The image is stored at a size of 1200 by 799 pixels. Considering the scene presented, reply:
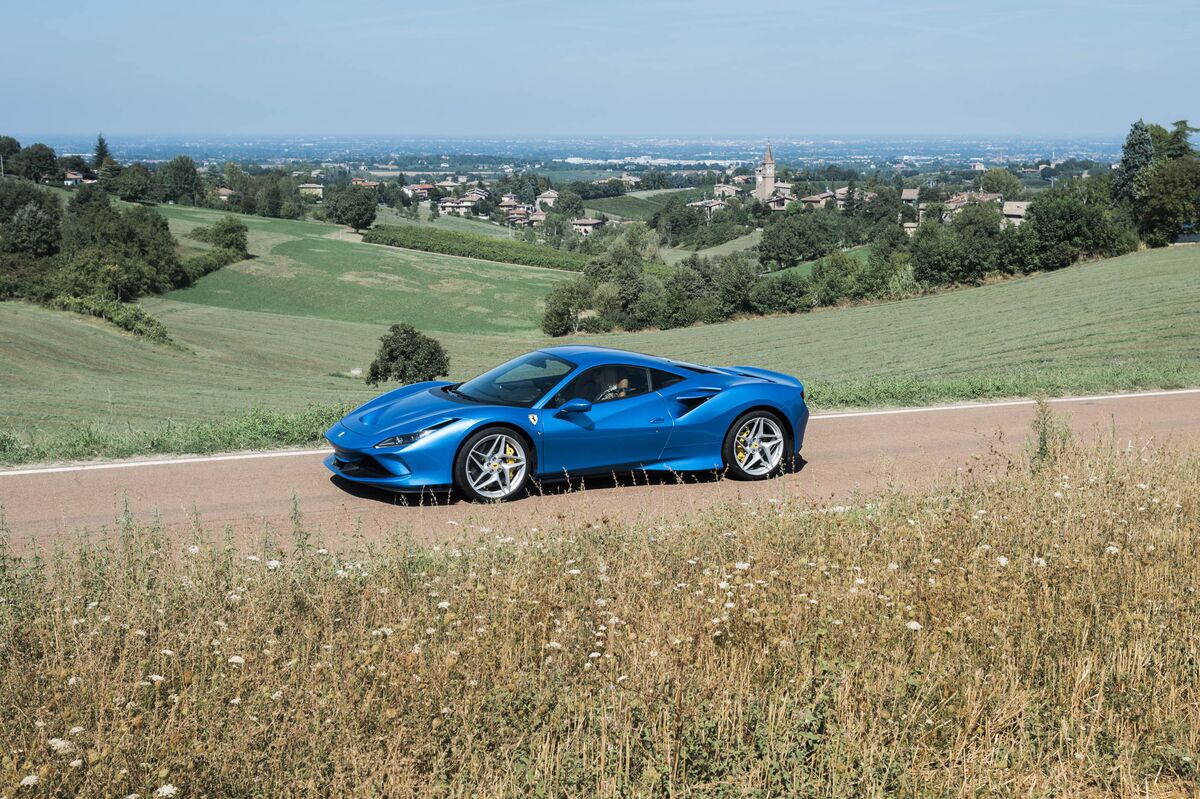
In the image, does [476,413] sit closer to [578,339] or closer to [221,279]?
[578,339]

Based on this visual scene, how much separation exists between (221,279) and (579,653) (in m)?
93.8

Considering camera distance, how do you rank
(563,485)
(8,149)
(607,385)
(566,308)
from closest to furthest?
1. (607,385)
2. (563,485)
3. (566,308)
4. (8,149)

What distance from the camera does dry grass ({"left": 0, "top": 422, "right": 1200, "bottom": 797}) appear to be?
4.10 meters

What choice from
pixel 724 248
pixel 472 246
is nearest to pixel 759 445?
pixel 472 246

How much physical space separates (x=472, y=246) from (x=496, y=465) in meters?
108

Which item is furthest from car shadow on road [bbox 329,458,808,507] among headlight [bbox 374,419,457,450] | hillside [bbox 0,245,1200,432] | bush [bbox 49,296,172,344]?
bush [bbox 49,296,172,344]

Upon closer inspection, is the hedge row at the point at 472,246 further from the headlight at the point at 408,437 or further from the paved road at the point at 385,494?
the headlight at the point at 408,437

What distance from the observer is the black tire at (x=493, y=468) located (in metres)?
8.96

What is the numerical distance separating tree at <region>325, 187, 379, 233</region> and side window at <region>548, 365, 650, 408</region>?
121257 mm

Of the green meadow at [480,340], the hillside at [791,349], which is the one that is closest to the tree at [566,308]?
the green meadow at [480,340]

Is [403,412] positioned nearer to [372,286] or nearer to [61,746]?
[61,746]

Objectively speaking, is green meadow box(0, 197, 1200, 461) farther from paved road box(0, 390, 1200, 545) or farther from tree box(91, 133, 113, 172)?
tree box(91, 133, 113, 172)

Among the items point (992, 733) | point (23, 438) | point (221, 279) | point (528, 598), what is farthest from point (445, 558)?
point (221, 279)

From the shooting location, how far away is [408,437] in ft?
29.2
